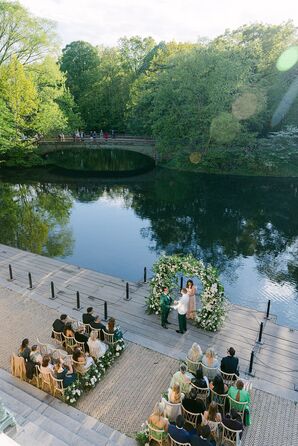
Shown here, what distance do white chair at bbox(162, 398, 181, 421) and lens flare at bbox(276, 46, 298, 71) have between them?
42.4 meters

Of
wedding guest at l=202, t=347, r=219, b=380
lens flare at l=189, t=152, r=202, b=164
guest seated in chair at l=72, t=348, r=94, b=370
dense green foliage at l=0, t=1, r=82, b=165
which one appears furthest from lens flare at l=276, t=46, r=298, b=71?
guest seated in chair at l=72, t=348, r=94, b=370

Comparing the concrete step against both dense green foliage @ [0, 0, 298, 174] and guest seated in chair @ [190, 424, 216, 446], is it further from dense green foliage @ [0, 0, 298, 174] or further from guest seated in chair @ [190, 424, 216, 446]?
dense green foliage @ [0, 0, 298, 174]

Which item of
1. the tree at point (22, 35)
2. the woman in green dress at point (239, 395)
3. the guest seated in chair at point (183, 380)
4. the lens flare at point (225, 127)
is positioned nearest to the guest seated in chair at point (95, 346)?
the guest seated in chair at point (183, 380)

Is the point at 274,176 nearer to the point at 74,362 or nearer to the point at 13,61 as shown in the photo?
the point at 13,61

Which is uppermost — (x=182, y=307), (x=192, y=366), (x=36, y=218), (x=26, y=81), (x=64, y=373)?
(x=26, y=81)

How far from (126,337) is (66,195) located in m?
27.9

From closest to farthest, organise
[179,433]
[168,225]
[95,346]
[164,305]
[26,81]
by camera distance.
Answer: [179,433] → [95,346] → [164,305] → [168,225] → [26,81]

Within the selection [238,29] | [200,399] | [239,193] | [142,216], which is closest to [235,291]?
[200,399]

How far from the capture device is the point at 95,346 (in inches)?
425

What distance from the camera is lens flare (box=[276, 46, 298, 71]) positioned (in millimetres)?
40906

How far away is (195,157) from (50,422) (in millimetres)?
40690

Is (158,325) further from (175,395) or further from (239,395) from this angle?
(239,395)

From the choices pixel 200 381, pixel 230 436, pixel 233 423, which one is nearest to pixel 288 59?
pixel 200 381

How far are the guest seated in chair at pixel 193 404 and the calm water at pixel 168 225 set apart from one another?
9.62 metres
